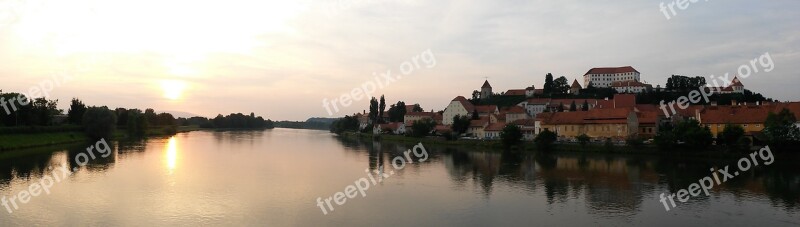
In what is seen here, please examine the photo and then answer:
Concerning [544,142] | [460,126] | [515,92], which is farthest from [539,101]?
[544,142]

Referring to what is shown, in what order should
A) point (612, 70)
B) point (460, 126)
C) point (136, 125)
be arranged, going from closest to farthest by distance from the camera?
point (460, 126) → point (136, 125) → point (612, 70)

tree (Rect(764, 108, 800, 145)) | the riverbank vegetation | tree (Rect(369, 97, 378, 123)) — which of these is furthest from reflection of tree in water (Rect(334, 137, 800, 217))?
tree (Rect(369, 97, 378, 123))

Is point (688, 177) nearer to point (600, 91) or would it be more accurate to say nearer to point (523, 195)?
point (523, 195)

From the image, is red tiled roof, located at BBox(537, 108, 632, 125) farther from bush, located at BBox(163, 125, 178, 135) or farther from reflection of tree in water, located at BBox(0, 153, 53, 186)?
bush, located at BBox(163, 125, 178, 135)

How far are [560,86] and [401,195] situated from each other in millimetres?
58823

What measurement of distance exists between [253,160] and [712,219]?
21811 mm

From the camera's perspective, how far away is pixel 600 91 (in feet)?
226

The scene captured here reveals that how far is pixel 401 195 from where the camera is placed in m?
16.4

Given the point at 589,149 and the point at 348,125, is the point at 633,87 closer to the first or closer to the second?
the point at 589,149

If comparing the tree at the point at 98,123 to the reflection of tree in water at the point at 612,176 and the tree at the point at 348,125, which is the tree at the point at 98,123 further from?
→ the tree at the point at 348,125

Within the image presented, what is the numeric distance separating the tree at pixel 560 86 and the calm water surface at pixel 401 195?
44.1 m

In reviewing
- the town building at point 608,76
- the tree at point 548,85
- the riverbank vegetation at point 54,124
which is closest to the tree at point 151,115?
the riverbank vegetation at point 54,124

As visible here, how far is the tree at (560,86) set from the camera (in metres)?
70.5

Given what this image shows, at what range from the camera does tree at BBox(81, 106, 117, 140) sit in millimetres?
44531
